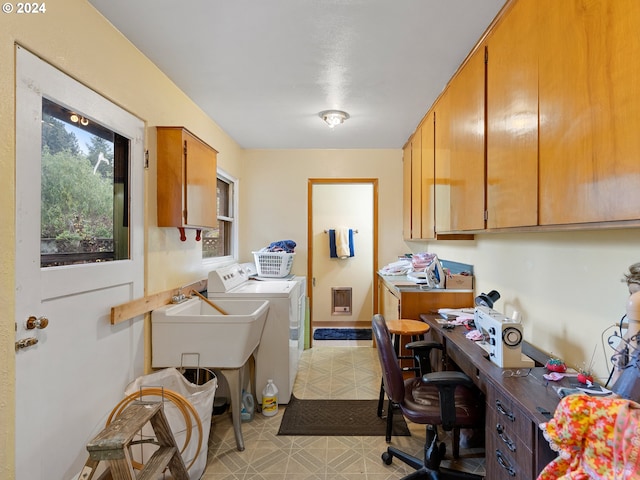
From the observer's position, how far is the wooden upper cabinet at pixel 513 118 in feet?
4.38

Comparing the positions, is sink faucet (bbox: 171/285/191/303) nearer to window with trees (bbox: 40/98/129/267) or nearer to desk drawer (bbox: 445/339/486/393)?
window with trees (bbox: 40/98/129/267)

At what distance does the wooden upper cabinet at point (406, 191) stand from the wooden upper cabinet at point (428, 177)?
22.9 inches

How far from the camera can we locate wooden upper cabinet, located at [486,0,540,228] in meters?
1.33

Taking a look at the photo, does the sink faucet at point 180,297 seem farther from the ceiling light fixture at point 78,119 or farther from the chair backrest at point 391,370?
the chair backrest at point 391,370

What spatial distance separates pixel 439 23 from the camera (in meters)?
1.70

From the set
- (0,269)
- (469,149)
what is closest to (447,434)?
(469,149)

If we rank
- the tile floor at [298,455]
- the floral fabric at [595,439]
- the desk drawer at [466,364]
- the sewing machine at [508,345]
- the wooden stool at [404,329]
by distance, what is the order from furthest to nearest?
1. the wooden stool at [404,329]
2. the tile floor at [298,455]
3. the desk drawer at [466,364]
4. the sewing machine at [508,345]
5. the floral fabric at [595,439]

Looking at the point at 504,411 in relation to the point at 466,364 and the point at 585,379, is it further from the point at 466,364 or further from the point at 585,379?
the point at 466,364

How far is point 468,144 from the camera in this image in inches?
78.3

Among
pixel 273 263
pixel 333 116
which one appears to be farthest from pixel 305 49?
pixel 273 263

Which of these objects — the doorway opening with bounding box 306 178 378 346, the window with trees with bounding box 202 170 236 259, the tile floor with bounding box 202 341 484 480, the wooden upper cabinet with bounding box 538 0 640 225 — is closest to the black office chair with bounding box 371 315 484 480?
the tile floor with bounding box 202 341 484 480

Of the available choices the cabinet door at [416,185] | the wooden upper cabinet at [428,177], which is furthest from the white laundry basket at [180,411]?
the cabinet door at [416,185]

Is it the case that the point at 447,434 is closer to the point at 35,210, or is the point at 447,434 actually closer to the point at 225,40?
the point at 35,210

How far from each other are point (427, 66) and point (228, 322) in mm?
2025
